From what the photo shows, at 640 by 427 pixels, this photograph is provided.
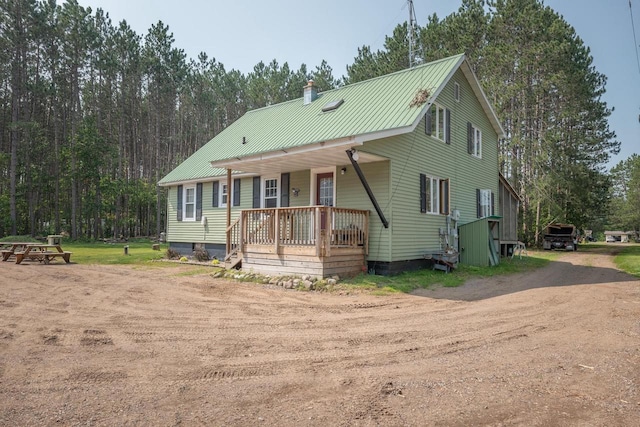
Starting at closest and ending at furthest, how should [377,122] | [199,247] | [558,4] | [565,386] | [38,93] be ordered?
[565,386]
[377,122]
[199,247]
[558,4]
[38,93]

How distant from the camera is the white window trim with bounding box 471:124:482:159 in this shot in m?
17.0

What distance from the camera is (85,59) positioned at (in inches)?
1331

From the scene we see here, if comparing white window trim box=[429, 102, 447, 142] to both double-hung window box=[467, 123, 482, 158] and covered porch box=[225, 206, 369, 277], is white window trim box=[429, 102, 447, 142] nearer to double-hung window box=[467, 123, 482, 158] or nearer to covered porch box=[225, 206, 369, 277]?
double-hung window box=[467, 123, 482, 158]

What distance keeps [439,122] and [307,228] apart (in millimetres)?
6638

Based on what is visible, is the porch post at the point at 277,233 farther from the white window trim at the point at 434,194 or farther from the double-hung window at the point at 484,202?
the double-hung window at the point at 484,202

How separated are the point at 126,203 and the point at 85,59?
12.1m

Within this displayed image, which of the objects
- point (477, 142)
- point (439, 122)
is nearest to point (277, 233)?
point (439, 122)

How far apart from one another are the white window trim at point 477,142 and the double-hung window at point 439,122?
258 cm

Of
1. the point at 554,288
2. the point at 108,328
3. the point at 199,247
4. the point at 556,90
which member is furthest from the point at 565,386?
the point at 556,90

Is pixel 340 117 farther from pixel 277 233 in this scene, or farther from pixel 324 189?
pixel 277 233

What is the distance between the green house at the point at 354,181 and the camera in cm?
1115

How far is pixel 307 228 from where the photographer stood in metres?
11.5

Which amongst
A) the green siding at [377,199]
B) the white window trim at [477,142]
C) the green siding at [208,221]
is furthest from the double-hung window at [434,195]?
the green siding at [208,221]

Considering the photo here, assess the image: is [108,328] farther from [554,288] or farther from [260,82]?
[260,82]
